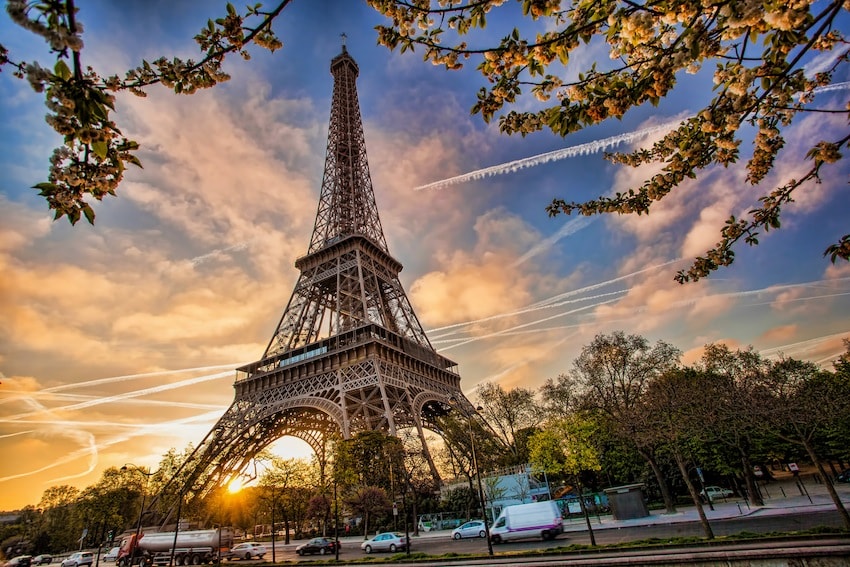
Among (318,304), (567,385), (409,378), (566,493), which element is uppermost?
(318,304)

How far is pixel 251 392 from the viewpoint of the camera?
4144cm

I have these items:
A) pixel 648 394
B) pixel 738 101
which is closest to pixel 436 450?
pixel 648 394

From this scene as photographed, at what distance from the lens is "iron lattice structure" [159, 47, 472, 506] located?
35.8 m

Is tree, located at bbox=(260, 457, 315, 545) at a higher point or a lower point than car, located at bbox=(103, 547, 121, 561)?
higher

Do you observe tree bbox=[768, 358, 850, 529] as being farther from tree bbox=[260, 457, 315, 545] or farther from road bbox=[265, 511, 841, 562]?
tree bbox=[260, 457, 315, 545]

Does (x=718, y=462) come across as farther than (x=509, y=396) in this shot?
No

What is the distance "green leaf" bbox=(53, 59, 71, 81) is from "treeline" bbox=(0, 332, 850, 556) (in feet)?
82.4

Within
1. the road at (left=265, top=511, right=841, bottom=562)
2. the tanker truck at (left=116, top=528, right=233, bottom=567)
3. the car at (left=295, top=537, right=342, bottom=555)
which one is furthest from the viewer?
the car at (left=295, top=537, right=342, bottom=555)

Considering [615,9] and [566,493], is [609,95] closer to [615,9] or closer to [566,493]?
[615,9]

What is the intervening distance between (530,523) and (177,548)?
84.7ft

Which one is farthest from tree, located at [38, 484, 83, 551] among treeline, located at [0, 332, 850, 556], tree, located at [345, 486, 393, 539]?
tree, located at [345, 486, 393, 539]

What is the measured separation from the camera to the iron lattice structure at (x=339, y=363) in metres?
35.8

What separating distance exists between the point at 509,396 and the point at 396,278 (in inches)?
777

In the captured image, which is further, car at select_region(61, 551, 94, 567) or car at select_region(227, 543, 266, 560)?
car at select_region(61, 551, 94, 567)
